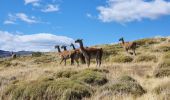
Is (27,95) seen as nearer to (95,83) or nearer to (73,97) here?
(73,97)

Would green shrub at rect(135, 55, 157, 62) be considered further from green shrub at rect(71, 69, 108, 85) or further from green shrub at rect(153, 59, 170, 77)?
green shrub at rect(71, 69, 108, 85)

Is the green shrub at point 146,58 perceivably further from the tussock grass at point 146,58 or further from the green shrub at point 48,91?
the green shrub at point 48,91

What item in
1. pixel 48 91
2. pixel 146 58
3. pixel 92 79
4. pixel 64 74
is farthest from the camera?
pixel 146 58

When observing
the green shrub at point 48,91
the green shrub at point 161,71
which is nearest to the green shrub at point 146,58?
the green shrub at point 161,71

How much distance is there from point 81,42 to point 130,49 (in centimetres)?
1547

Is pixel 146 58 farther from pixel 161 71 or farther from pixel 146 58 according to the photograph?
pixel 161 71

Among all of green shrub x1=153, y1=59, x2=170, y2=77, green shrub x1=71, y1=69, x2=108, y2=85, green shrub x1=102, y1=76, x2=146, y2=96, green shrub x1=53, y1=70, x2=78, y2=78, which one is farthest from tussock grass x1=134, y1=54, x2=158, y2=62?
green shrub x1=102, y1=76, x2=146, y2=96

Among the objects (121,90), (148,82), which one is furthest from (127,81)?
(148,82)

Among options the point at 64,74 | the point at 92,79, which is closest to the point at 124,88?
the point at 92,79

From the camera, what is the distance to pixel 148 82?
66.4 ft

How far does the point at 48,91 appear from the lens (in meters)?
16.1

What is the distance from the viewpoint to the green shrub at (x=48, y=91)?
1581cm

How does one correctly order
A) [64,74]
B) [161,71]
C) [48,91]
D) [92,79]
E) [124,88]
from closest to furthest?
[48,91] → [124,88] → [92,79] → [64,74] → [161,71]

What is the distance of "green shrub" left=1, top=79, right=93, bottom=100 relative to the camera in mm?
15812
